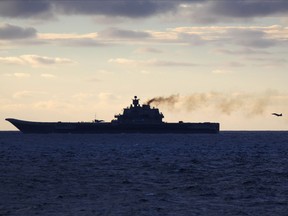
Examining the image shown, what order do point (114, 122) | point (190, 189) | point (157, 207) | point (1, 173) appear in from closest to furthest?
point (157, 207), point (190, 189), point (1, 173), point (114, 122)

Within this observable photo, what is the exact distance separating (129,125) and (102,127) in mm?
8142

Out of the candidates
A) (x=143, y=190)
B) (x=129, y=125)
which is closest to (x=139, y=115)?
(x=129, y=125)

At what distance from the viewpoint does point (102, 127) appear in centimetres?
18425

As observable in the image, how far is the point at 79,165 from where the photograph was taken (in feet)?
219

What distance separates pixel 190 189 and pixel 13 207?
1393 centimetres

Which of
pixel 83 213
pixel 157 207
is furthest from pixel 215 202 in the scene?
pixel 83 213

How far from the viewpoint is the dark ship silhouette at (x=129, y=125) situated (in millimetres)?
181625

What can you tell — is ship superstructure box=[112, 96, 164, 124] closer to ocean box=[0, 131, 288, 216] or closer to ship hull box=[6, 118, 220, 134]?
ship hull box=[6, 118, 220, 134]

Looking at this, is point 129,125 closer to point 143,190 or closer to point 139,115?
point 139,115

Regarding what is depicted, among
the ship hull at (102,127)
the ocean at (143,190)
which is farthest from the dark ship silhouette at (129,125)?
the ocean at (143,190)

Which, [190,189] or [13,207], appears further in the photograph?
[190,189]

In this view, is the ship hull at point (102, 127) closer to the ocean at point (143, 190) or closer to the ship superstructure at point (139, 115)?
the ship superstructure at point (139, 115)

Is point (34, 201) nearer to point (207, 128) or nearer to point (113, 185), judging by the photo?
point (113, 185)

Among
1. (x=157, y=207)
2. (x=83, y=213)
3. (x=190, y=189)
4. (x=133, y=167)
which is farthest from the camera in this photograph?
(x=133, y=167)
